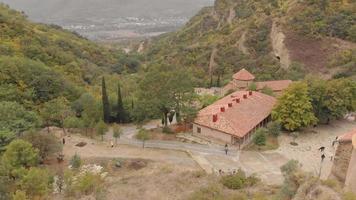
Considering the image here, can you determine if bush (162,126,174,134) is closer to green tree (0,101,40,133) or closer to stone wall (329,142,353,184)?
green tree (0,101,40,133)

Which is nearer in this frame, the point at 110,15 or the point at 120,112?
the point at 120,112

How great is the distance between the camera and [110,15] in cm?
16100

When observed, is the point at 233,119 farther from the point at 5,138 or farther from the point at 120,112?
the point at 5,138

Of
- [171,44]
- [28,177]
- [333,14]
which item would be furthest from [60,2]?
[28,177]

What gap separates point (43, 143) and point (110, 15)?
128450 millimetres

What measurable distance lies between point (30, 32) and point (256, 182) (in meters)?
53.2

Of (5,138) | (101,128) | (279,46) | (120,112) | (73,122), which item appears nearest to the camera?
(5,138)

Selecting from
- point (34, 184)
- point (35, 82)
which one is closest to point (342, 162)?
point (34, 184)

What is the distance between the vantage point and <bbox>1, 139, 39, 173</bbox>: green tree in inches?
1351

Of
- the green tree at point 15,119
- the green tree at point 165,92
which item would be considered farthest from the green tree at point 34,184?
the green tree at point 165,92

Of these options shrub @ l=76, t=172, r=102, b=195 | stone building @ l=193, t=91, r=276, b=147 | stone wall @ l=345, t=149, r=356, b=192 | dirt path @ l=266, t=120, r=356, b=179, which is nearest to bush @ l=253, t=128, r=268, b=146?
stone building @ l=193, t=91, r=276, b=147

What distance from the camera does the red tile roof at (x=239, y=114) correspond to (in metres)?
43.8

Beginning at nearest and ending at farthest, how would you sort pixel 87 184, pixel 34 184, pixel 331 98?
1. pixel 34 184
2. pixel 87 184
3. pixel 331 98

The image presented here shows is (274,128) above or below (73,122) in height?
below
